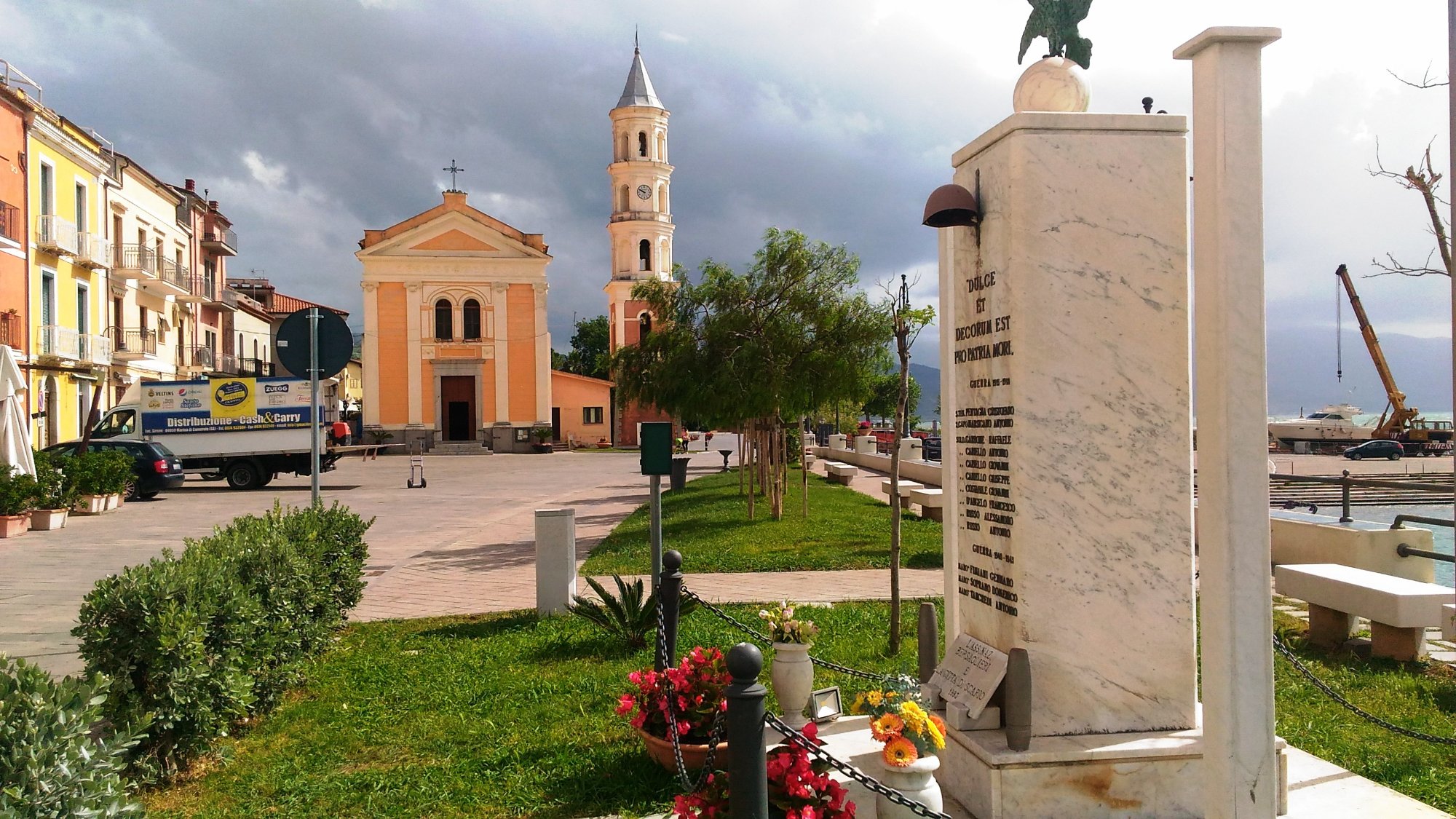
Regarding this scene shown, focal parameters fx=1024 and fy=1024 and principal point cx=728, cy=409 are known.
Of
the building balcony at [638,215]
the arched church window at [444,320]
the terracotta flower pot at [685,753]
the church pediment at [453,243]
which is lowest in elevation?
the terracotta flower pot at [685,753]

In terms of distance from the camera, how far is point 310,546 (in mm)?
6516

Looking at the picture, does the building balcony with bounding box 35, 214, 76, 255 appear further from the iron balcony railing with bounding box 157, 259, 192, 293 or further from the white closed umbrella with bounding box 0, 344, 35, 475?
the white closed umbrella with bounding box 0, 344, 35, 475

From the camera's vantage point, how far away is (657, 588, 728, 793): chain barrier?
11.1 feet

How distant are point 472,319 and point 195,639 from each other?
50133 mm

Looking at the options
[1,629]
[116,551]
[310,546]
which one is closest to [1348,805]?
[310,546]

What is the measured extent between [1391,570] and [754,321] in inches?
373

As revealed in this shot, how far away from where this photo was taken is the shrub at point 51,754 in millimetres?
2717

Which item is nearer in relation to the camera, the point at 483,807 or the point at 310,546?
the point at 483,807

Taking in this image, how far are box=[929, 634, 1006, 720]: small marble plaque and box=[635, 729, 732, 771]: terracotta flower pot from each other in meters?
0.97

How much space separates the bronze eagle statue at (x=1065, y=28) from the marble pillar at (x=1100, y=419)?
61 centimetres

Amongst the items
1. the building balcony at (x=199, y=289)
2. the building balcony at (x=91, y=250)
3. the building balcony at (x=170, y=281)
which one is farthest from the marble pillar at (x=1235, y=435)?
the building balcony at (x=199, y=289)

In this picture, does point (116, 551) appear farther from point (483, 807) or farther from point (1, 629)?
point (483, 807)

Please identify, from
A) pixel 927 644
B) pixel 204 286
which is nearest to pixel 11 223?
pixel 204 286

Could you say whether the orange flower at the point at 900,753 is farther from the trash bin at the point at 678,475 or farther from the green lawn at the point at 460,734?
the trash bin at the point at 678,475
